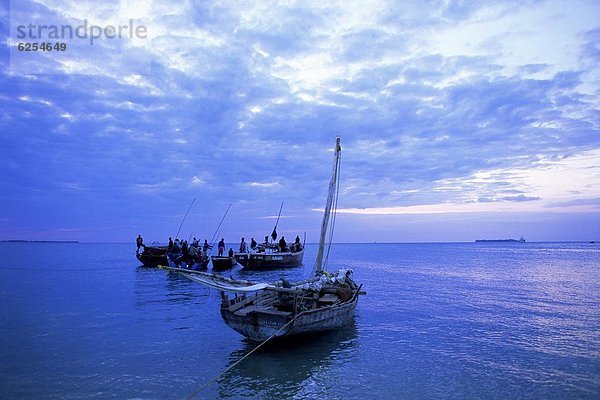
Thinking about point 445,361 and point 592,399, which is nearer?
point 592,399

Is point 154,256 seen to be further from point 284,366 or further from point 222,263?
point 284,366

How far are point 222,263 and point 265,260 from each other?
4.71m

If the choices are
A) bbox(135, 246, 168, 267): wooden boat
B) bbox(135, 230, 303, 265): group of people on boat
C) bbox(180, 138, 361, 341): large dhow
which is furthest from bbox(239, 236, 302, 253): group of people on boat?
bbox(180, 138, 361, 341): large dhow

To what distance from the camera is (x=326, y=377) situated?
11195 mm

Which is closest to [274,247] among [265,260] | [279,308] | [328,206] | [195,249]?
[265,260]

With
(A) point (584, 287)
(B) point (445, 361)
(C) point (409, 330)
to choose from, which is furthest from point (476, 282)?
(B) point (445, 361)

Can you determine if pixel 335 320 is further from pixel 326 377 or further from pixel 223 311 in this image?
pixel 223 311

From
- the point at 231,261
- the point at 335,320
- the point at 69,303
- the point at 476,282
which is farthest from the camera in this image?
the point at 231,261

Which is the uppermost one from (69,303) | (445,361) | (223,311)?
(223,311)

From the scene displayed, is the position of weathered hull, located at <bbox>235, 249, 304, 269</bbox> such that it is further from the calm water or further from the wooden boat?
the calm water

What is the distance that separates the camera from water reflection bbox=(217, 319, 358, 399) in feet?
33.4

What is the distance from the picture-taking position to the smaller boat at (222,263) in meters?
41.0

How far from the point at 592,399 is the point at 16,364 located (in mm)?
16526

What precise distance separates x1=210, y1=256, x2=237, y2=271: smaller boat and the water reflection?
27434mm
